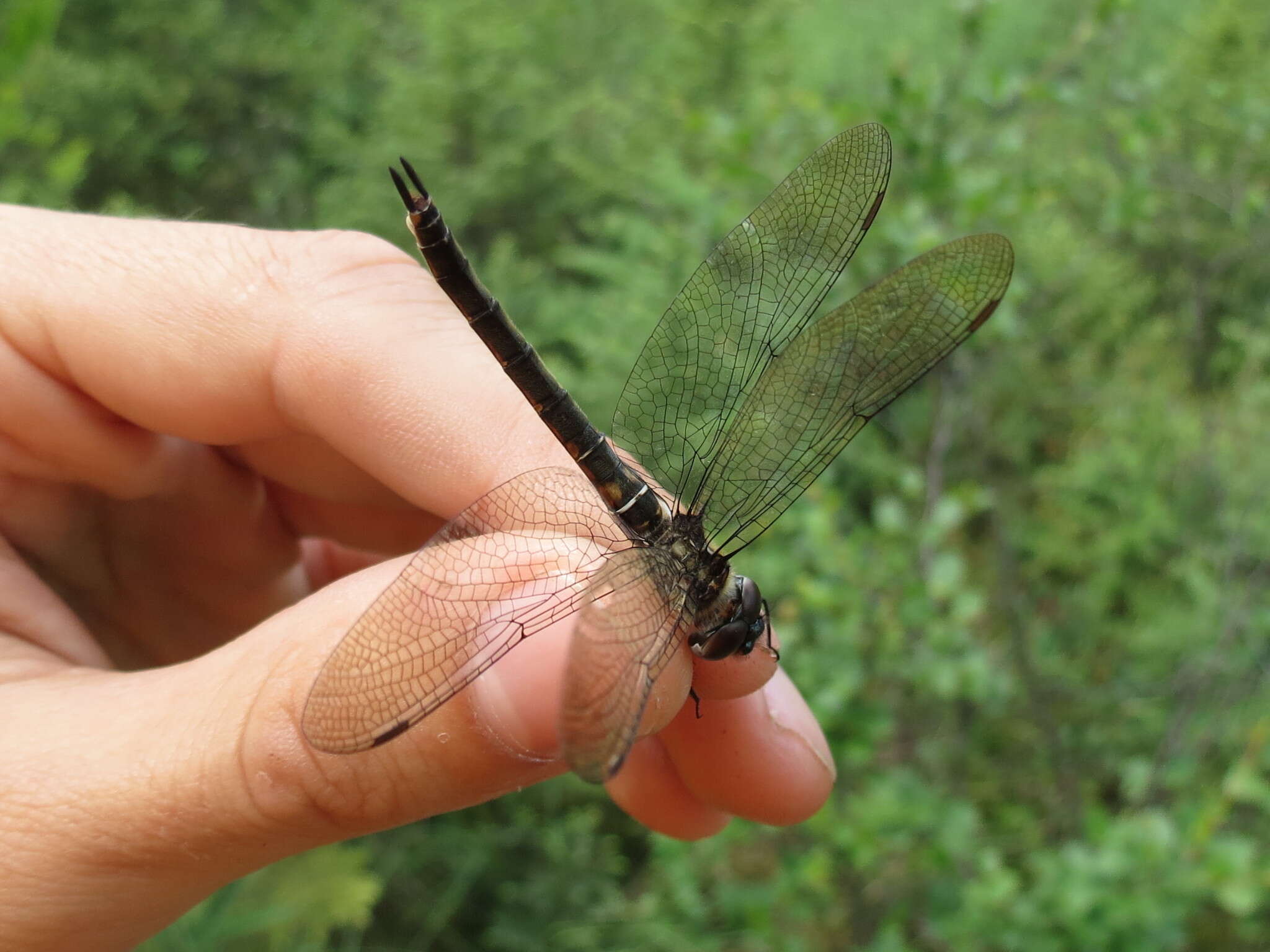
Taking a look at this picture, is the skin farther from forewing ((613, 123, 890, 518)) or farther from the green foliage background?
the green foliage background

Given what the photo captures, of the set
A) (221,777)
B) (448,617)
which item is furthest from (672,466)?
(221,777)

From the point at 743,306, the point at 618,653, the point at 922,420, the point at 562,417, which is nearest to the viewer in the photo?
the point at 618,653

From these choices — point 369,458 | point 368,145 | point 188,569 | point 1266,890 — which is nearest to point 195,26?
point 368,145

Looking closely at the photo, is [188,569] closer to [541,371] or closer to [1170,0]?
[541,371]

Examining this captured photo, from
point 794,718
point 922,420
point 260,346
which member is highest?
point 260,346

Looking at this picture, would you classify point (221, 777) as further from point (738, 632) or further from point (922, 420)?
point (922, 420)

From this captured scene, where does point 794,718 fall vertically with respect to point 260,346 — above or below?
below

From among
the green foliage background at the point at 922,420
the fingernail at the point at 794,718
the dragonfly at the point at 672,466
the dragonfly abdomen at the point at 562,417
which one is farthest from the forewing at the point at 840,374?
the green foliage background at the point at 922,420

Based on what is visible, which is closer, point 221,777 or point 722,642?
point 221,777
